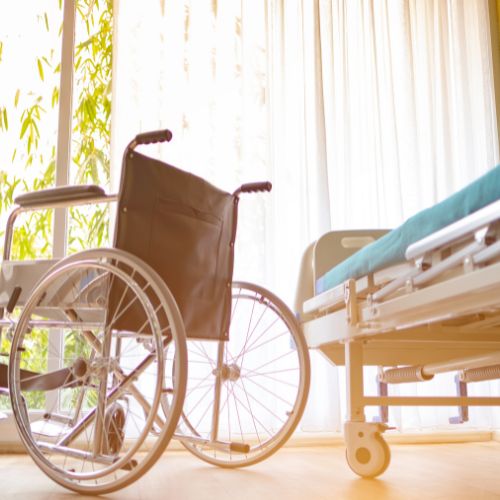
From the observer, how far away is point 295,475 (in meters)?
2.01

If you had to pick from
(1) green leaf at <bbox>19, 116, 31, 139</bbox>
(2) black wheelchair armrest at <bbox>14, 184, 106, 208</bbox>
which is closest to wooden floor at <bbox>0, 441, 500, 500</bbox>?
(2) black wheelchair armrest at <bbox>14, 184, 106, 208</bbox>

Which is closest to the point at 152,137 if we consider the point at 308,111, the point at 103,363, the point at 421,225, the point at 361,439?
the point at 103,363

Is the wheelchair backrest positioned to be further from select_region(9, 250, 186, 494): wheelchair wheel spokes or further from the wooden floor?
the wooden floor

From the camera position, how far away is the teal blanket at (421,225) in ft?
4.14

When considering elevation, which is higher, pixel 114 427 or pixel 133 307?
pixel 133 307

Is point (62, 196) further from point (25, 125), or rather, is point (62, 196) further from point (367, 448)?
point (25, 125)

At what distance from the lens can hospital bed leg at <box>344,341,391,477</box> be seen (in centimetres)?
187

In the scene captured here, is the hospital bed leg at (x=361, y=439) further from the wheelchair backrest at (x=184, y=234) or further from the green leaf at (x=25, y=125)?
the green leaf at (x=25, y=125)

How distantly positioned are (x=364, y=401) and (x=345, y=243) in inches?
28.6

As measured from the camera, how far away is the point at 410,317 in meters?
1.53

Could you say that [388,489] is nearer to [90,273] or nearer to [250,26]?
[90,273]

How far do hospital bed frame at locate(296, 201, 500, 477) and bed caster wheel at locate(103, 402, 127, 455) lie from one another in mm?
595

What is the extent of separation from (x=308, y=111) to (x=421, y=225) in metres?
1.64

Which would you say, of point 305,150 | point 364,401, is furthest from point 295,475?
point 305,150
